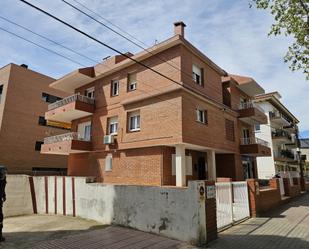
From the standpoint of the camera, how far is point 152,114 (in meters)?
14.2

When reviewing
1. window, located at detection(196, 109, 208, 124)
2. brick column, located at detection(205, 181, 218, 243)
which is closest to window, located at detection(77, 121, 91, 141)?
window, located at detection(196, 109, 208, 124)

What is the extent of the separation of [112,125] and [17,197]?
7.21m

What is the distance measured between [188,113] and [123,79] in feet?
18.5

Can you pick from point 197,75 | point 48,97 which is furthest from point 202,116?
point 48,97

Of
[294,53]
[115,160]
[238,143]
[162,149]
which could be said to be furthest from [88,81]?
[294,53]

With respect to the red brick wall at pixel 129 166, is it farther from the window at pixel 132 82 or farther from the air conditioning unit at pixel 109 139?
the window at pixel 132 82

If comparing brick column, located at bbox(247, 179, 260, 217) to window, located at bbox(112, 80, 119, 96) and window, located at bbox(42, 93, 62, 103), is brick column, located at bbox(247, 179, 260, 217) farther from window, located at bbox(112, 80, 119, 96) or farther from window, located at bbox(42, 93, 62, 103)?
window, located at bbox(42, 93, 62, 103)

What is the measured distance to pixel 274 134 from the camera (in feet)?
110

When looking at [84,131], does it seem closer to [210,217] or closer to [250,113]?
[250,113]

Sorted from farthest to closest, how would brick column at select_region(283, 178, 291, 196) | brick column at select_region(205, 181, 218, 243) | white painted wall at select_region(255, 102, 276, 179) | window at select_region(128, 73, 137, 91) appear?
white painted wall at select_region(255, 102, 276, 179)
brick column at select_region(283, 178, 291, 196)
window at select_region(128, 73, 137, 91)
brick column at select_region(205, 181, 218, 243)

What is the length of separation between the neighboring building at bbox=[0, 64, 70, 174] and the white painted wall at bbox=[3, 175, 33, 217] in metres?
10.9

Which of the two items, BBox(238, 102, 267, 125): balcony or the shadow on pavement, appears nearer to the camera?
the shadow on pavement

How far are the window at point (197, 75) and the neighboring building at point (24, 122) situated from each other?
19.9 meters

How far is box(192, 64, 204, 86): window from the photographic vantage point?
49.0ft
